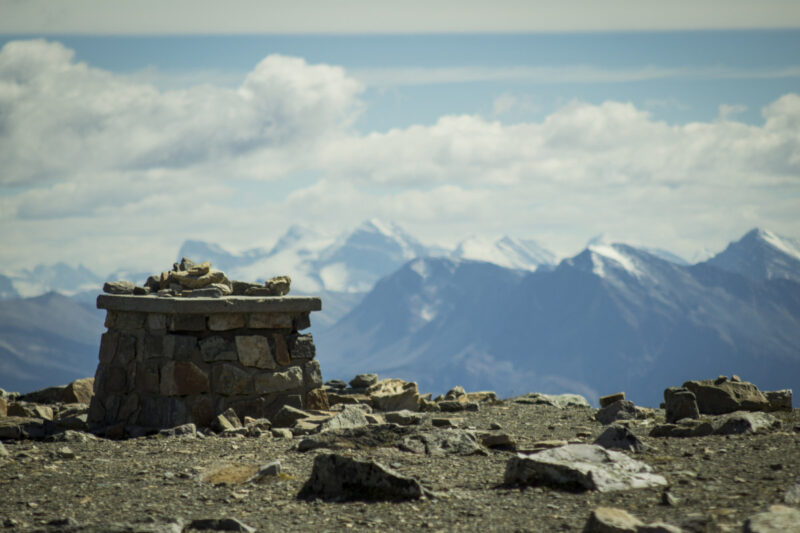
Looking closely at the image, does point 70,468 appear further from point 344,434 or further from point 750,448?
point 750,448

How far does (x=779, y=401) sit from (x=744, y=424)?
3.31 metres

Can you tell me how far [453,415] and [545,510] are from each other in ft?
20.7

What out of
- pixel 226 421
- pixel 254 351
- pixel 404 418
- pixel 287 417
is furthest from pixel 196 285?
pixel 404 418

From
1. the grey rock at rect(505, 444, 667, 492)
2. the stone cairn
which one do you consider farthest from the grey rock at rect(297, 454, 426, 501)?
the stone cairn

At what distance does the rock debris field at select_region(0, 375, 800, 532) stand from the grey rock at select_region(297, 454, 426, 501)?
1cm

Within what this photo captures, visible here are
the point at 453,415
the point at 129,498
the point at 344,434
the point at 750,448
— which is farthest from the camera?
the point at 453,415

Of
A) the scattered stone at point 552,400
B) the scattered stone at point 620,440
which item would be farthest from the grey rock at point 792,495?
the scattered stone at point 552,400

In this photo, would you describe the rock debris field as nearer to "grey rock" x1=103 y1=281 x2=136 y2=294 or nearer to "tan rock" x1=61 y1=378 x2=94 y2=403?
"grey rock" x1=103 y1=281 x2=136 y2=294

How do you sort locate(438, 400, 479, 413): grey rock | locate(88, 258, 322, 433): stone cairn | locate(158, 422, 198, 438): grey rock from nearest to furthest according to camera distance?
1. locate(158, 422, 198, 438): grey rock
2. locate(88, 258, 322, 433): stone cairn
3. locate(438, 400, 479, 413): grey rock

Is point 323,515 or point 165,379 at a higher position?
point 165,379

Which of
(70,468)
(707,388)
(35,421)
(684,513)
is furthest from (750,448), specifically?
(35,421)

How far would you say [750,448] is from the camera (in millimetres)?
8500

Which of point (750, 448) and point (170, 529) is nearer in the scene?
point (170, 529)

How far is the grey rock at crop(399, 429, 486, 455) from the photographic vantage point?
898 cm
